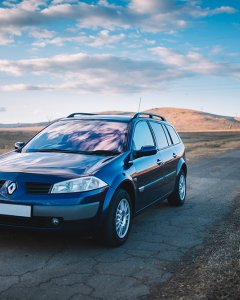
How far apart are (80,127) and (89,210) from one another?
191 centimetres

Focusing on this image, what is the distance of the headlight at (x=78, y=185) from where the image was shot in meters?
4.79

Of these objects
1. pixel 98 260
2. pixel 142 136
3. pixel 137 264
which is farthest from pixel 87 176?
pixel 142 136

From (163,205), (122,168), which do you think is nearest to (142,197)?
(122,168)

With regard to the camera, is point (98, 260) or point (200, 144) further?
point (200, 144)

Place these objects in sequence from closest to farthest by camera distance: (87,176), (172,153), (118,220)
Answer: (87,176)
(118,220)
(172,153)

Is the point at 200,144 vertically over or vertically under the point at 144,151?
under

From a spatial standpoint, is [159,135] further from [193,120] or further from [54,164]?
[193,120]

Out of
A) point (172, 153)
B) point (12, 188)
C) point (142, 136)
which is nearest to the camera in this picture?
point (12, 188)

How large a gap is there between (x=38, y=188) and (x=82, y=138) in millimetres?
1486

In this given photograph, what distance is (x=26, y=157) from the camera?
Answer: 568 centimetres

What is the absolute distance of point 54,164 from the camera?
523cm

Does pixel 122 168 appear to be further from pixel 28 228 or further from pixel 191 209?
pixel 191 209

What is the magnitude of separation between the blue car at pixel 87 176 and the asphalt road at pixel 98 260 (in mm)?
349

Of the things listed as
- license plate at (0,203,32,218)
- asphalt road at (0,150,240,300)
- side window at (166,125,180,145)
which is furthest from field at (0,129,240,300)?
side window at (166,125,180,145)
